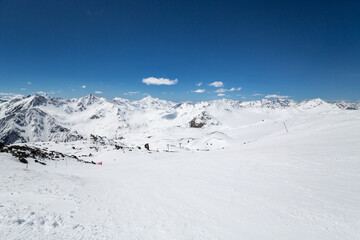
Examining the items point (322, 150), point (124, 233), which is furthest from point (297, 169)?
point (124, 233)

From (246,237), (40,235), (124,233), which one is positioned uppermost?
(40,235)

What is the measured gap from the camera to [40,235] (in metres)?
4.95

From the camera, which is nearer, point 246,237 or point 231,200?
point 246,237

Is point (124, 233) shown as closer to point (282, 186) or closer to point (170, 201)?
point (170, 201)

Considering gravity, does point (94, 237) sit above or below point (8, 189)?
below

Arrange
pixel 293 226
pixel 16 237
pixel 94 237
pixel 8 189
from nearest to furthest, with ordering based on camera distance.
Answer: pixel 16 237, pixel 94 237, pixel 293 226, pixel 8 189

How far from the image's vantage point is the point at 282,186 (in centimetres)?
952

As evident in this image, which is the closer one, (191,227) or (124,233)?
(124,233)

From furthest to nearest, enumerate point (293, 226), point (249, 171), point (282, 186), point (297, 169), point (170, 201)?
point (249, 171), point (297, 169), point (282, 186), point (170, 201), point (293, 226)

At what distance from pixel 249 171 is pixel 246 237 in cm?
753

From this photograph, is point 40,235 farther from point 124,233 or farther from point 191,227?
point 191,227

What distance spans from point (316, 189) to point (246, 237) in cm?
565

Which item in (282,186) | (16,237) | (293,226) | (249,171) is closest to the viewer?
(16,237)

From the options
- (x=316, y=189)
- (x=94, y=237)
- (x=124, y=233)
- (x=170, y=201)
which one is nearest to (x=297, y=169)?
(x=316, y=189)
